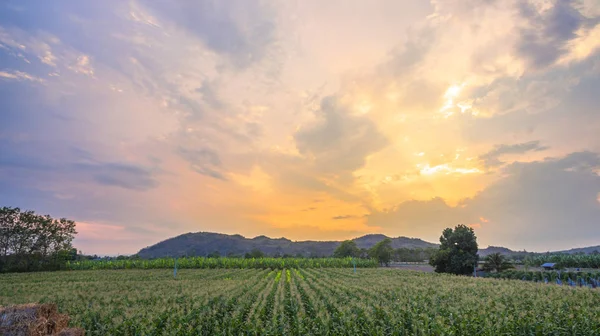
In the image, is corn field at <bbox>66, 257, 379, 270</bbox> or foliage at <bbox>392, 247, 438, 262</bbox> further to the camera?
foliage at <bbox>392, 247, 438, 262</bbox>

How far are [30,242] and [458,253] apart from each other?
300 feet

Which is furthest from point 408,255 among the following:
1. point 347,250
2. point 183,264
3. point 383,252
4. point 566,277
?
point 183,264

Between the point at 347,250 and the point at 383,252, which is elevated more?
the point at 347,250

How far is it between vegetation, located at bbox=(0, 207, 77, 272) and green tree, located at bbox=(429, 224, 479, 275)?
80907 millimetres

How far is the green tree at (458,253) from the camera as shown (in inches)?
2482

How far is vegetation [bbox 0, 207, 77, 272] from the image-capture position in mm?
68975

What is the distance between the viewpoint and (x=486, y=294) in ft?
84.1

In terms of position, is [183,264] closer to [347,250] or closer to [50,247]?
[50,247]

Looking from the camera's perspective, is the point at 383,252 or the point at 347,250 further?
the point at 347,250

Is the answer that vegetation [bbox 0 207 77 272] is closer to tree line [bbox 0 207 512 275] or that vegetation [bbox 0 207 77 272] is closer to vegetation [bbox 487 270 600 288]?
tree line [bbox 0 207 512 275]

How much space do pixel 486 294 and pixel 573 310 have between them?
26.6 feet

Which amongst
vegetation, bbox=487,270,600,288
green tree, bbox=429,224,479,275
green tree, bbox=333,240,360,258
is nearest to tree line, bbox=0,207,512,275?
green tree, bbox=429,224,479,275

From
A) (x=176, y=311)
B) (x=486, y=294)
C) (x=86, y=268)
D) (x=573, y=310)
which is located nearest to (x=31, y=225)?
(x=86, y=268)

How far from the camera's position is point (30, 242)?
243ft
